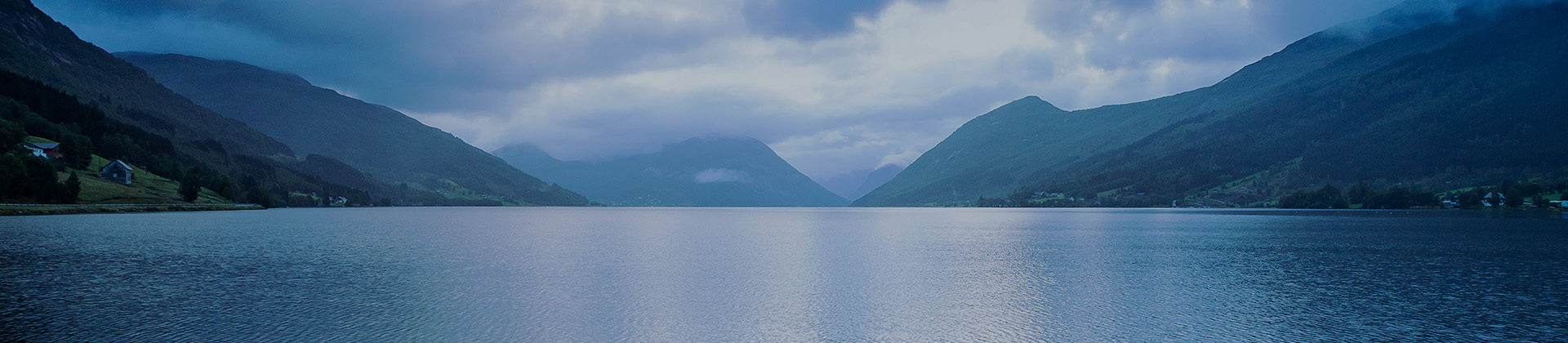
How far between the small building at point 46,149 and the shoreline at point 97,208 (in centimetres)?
1824

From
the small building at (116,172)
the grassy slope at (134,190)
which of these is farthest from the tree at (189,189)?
the small building at (116,172)

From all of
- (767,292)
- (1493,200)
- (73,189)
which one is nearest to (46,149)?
(73,189)

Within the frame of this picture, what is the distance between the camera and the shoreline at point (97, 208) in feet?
251

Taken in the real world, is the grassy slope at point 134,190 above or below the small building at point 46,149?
below

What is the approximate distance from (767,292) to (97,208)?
357 ft

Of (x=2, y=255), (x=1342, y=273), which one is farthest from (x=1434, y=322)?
(x=2, y=255)

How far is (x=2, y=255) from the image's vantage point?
104ft

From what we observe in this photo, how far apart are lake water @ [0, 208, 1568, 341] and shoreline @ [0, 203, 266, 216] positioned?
158ft

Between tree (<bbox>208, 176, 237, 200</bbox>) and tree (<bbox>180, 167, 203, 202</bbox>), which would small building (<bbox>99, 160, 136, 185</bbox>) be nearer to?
tree (<bbox>180, 167, 203, 202</bbox>)

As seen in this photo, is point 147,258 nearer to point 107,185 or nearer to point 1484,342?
point 1484,342

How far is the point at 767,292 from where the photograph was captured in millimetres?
24062

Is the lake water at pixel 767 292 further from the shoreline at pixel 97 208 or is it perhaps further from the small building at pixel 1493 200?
the small building at pixel 1493 200

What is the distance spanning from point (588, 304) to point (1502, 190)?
239m

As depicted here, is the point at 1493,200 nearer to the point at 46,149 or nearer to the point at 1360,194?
the point at 1360,194
